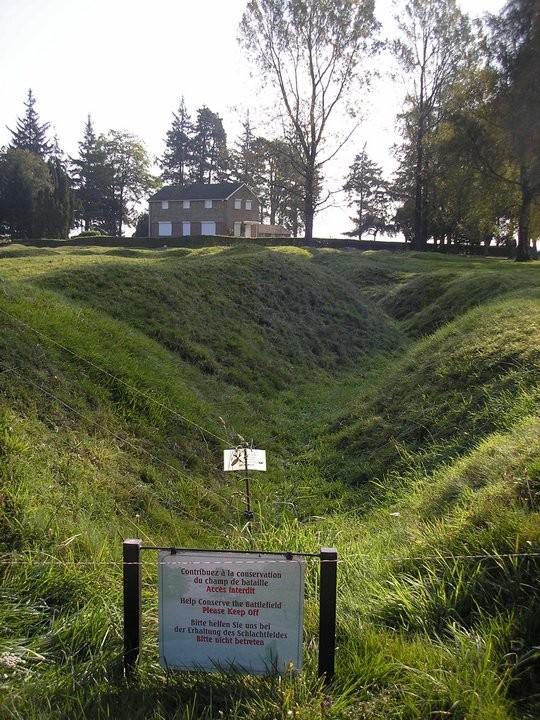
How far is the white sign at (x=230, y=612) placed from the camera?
251 centimetres

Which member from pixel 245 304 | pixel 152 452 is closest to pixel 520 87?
pixel 245 304

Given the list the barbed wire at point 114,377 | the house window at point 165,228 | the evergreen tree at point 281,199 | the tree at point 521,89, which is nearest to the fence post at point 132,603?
the barbed wire at point 114,377

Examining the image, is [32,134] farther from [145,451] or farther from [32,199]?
[145,451]

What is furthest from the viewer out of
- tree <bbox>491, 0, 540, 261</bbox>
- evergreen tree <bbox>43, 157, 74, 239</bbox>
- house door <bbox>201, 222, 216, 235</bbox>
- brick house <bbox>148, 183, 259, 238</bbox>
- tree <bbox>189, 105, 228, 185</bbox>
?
tree <bbox>189, 105, 228, 185</bbox>

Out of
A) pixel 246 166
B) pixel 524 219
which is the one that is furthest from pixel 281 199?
pixel 524 219

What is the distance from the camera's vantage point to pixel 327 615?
253cm

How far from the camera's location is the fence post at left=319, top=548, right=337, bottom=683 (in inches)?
98.9

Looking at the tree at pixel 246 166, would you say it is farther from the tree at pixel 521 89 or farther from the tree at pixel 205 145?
the tree at pixel 521 89

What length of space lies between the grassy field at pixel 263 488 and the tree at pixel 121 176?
61.1 metres

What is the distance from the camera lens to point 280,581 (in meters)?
2.50

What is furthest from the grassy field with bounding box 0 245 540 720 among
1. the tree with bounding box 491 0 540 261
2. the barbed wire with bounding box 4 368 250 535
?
the tree with bounding box 491 0 540 261

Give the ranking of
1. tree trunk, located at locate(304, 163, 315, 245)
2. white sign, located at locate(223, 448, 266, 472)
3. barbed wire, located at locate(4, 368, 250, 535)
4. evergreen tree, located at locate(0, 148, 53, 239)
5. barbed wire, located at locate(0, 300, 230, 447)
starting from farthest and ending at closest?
1. evergreen tree, located at locate(0, 148, 53, 239)
2. tree trunk, located at locate(304, 163, 315, 245)
3. barbed wire, located at locate(0, 300, 230, 447)
4. barbed wire, located at locate(4, 368, 250, 535)
5. white sign, located at locate(223, 448, 266, 472)

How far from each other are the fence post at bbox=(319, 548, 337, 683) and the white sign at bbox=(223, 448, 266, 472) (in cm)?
250

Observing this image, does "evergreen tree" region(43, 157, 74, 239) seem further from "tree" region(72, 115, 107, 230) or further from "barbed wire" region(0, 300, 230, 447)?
"barbed wire" region(0, 300, 230, 447)
